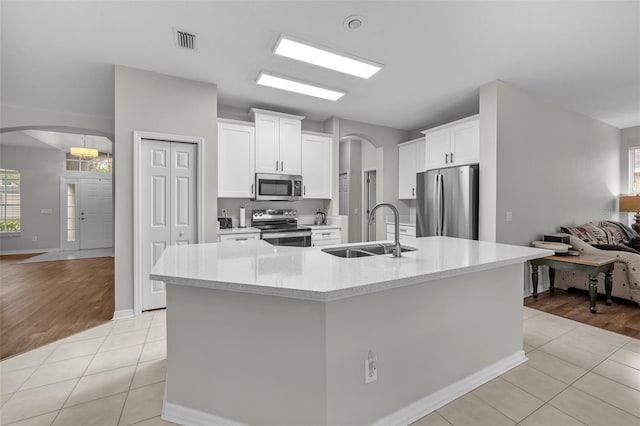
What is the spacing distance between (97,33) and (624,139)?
328 inches

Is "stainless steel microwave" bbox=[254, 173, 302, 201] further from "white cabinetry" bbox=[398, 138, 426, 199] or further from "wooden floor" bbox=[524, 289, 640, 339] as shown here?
"wooden floor" bbox=[524, 289, 640, 339]

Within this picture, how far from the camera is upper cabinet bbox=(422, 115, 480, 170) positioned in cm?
375

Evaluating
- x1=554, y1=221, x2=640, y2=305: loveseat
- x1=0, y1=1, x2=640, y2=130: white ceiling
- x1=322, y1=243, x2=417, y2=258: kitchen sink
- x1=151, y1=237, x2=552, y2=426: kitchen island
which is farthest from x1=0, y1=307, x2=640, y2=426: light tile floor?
x1=0, y1=1, x2=640, y2=130: white ceiling

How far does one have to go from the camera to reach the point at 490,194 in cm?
346

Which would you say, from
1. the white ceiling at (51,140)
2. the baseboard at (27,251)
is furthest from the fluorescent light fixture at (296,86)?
the baseboard at (27,251)

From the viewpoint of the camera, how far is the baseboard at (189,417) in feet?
4.91

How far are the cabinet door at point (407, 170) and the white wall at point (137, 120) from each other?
341cm

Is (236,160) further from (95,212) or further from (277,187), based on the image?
(95,212)

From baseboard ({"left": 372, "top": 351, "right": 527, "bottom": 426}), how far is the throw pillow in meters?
2.91

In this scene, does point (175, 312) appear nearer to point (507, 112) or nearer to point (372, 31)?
point (372, 31)

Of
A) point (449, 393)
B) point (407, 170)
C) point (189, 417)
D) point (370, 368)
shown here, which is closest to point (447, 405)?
point (449, 393)

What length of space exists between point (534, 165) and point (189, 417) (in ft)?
15.1

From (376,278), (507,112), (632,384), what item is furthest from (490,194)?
(376,278)

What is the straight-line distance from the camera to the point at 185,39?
2520mm
